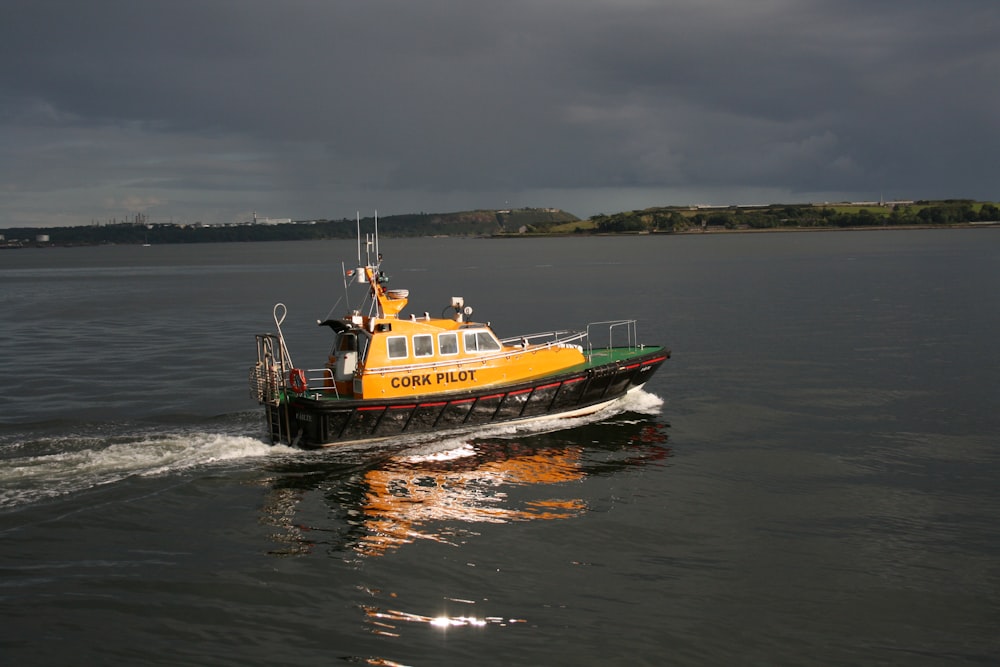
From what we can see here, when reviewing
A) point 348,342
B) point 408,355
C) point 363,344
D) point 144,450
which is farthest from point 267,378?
point 408,355

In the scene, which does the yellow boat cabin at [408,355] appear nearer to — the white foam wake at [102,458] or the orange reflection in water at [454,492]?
A: the orange reflection in water at [454,492]

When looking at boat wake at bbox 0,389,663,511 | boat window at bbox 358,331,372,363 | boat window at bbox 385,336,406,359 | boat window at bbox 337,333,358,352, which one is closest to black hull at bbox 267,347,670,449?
boat wake at bbox 0,389,663,511

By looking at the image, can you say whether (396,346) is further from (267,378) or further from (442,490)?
(442,490)

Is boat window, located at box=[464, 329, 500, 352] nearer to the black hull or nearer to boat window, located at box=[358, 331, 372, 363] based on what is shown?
the black hull

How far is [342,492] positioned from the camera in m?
17.0

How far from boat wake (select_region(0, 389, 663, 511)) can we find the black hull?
0.83 ft

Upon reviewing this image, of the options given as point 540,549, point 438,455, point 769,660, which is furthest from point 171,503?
point 769,660

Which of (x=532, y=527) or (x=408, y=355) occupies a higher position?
(x=408, y=355)

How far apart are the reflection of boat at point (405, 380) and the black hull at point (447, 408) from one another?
26 mm

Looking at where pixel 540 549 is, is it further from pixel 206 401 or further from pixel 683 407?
pixel 206 401

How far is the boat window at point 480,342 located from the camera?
21.1m

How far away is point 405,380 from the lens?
20.3 meters

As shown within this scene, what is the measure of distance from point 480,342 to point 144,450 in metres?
8.19

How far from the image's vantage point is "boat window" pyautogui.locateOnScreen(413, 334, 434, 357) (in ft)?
67.4
